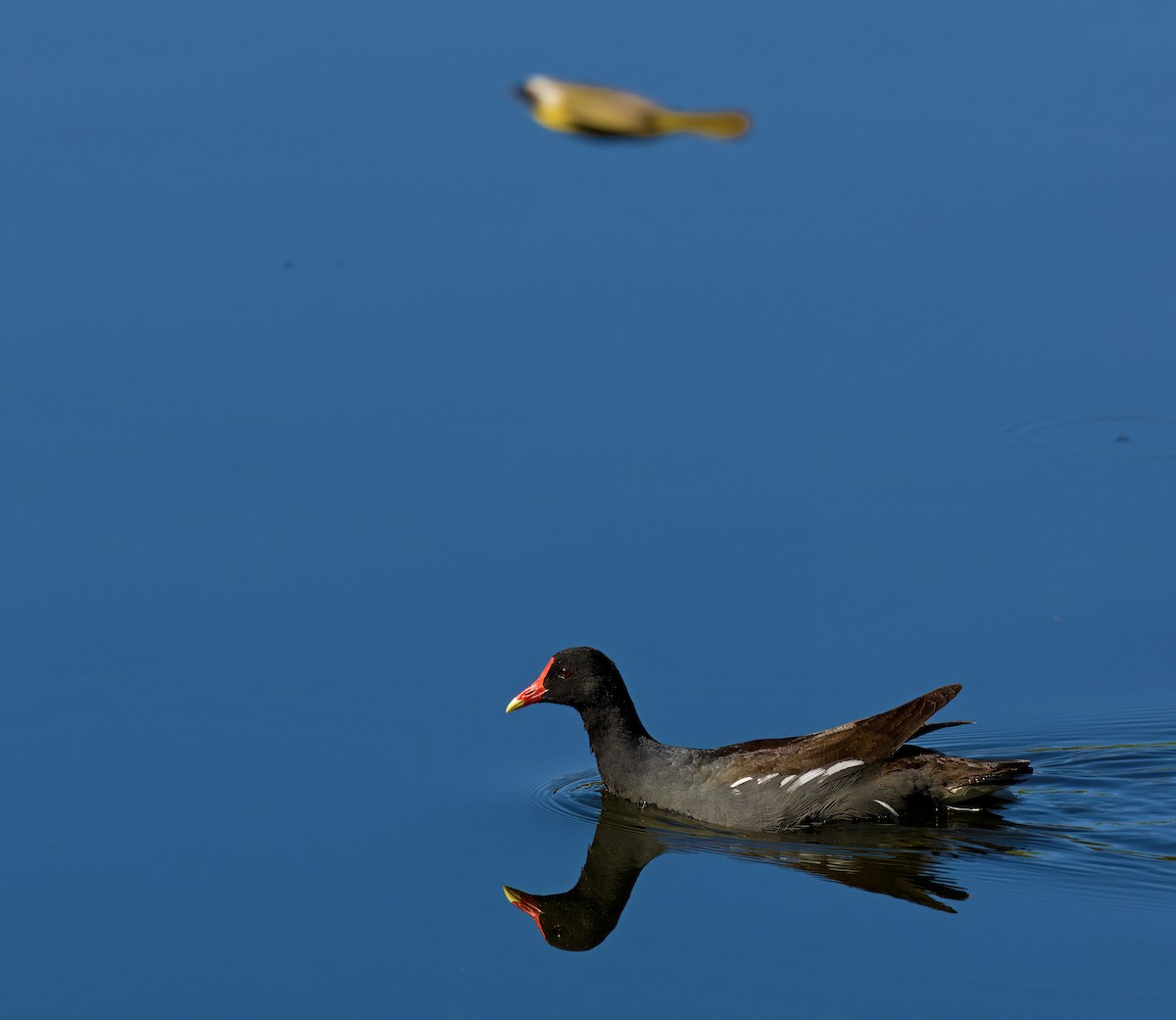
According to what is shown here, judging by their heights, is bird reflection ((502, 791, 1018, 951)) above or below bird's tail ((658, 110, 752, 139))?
below

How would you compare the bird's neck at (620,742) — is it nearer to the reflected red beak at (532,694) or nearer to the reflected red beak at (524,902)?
the reflected red beak at (532,694)

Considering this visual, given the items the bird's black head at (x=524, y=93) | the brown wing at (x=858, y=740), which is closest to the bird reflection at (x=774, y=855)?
the brown wing at (x=858, y=740)

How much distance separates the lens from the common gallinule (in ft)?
26.0

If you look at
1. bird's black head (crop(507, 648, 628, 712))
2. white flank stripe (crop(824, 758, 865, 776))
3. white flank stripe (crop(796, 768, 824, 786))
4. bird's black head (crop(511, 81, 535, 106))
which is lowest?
white flank stripe (crop(796, 768, 824, 786))

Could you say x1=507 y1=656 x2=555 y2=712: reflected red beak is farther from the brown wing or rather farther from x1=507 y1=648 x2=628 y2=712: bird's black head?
the brown wing

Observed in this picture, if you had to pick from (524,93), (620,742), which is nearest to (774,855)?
(620,742)

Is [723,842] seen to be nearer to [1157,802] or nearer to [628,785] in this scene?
[628,785]

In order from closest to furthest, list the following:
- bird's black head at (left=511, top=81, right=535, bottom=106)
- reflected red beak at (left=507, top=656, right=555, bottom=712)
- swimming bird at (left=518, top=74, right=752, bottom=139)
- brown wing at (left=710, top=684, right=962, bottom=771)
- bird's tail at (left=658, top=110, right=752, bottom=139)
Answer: bird's tail at (left=658, top=110, right=752, bottom=139), swimming bird at (left=518, top=74, right=752, bottom=139), bird's black head at (left=511, top=81, right=535, bottom=106), brown wing at (left=710, top=684, right=962, bottom=771), reflected red beak at (left=507, top=656, right=555, bottom=712)

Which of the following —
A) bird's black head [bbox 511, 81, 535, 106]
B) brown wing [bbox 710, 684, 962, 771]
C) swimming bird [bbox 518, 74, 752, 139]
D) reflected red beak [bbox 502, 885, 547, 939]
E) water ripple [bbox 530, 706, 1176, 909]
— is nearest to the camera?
swimming bird [bbox 518, 74, 752, 139]

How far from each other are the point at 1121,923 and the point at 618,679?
2.61 m

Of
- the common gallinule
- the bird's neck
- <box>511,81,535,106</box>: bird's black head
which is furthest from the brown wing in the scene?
<box>511,81,535,106</box>: bird's black head

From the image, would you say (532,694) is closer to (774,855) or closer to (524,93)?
(774,855)

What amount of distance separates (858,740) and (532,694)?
150cm

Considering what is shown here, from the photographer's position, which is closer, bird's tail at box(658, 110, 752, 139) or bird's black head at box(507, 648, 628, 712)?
bird's tail at box(658, 110, 752, 139)
